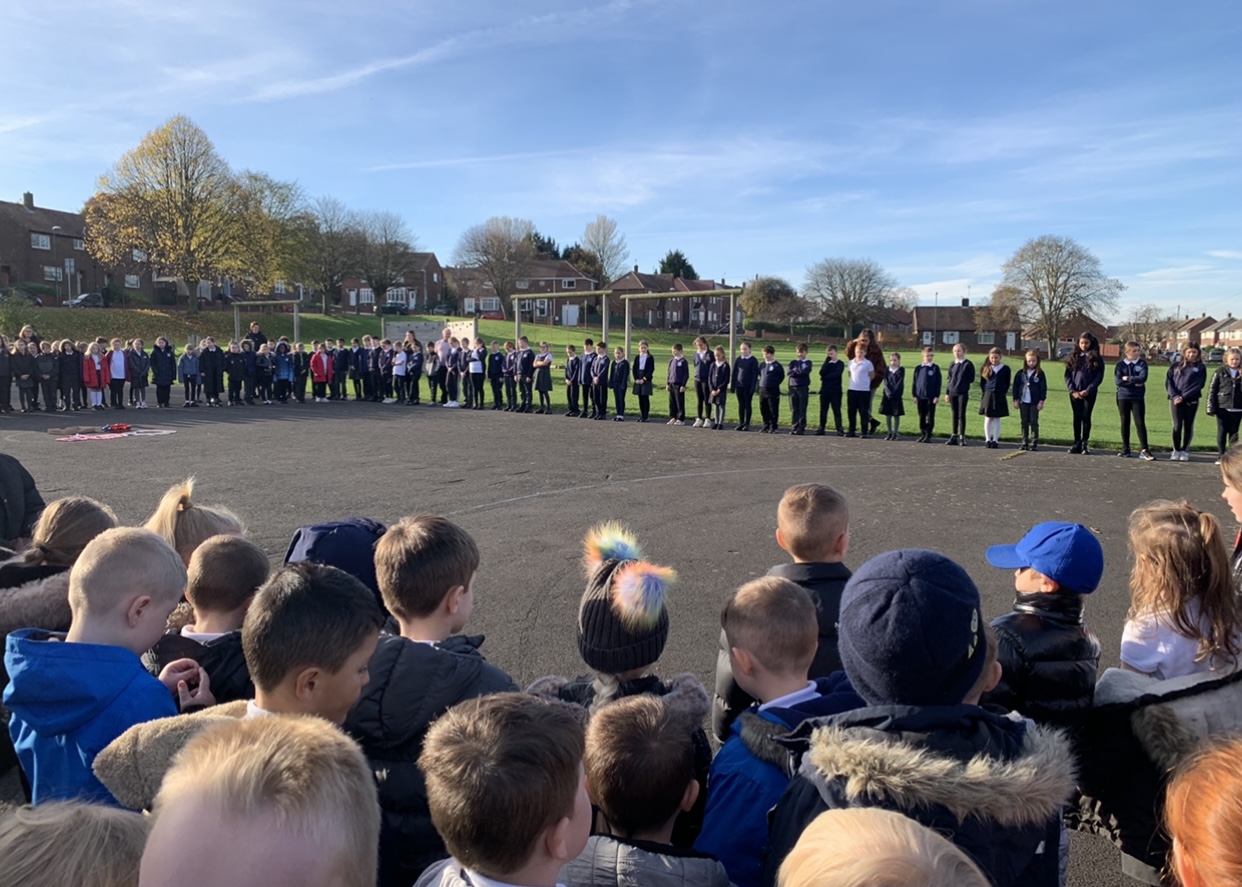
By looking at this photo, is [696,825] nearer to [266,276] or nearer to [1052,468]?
[1052,468]

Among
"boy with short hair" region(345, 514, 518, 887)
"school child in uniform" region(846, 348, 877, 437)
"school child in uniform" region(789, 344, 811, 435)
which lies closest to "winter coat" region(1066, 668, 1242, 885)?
"boy with short hair" region(345, 514, 518, 887)

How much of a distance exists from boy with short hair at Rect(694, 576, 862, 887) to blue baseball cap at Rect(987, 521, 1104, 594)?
94cm

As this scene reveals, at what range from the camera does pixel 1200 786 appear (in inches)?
57.3

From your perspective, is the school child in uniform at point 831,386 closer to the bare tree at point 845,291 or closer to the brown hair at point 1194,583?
the brown hair at point 1194,583

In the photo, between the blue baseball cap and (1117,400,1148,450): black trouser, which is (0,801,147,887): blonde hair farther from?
(1117,400,1148,450): black trouser

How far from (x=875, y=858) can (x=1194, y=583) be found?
268cm

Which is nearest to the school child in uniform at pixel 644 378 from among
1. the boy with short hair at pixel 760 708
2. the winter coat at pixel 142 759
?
the boy with short hair at pixel 760 708

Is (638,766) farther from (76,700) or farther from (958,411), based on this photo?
(958,411)

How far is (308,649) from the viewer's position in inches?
89.5

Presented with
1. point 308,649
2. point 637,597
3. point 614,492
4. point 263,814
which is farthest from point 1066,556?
point 614,492

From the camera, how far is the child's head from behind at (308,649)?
227 centimetres

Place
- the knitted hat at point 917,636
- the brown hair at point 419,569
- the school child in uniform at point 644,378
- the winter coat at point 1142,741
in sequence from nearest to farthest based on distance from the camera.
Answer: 1. the knitted hat at point 917,636
2. the winter coat at point 1142,741
3. the brown hair at point 419,569
4. the school child in uniform at point 644,378

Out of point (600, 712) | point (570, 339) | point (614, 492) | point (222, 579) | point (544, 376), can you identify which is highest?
point (570, 339)

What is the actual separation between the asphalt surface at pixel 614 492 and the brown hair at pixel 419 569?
227 cm
